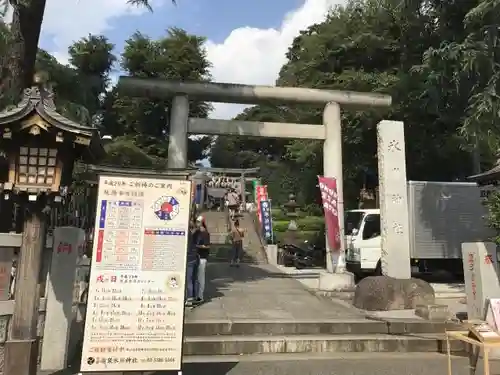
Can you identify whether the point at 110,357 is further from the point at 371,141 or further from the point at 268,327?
the point at 371,141

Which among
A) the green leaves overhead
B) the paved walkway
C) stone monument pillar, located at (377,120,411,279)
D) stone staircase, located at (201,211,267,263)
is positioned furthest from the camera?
the green leaves overhead

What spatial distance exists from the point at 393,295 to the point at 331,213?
10.6ft

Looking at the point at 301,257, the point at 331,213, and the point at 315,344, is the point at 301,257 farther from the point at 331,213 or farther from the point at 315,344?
the point at 315,344

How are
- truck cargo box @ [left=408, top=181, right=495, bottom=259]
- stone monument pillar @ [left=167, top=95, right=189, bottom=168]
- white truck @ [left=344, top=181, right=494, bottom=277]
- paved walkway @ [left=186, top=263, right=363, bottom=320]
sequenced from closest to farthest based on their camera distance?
paved walkway @ [left=186, top=263, right=363, bottom=320], stone monument pillar @ [left=167, top=95, right=189, bottom=168], white truck @ [left=344, top=181, right=494, bottom=277], truck cargo box @ [left=408, top=181, right=495, bottom=259]

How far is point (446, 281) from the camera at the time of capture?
51.7ft

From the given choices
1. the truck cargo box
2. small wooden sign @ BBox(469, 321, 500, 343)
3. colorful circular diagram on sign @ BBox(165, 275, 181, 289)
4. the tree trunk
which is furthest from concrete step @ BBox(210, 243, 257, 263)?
small wooden sign @ BBox(469, 321, 500, 343)

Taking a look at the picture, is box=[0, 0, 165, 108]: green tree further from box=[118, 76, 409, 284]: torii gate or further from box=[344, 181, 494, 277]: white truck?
box=[344, 181, 494, 277]: white truck

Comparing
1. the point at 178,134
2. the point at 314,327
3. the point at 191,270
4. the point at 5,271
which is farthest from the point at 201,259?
the point at 178,134

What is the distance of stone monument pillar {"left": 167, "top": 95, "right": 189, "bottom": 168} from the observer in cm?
1207

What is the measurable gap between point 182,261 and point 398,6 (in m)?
11.2

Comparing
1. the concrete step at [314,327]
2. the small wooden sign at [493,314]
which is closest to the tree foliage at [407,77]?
the concrete step at [314,327]

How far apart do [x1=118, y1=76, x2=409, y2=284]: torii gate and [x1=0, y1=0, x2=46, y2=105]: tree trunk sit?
4.06 meters

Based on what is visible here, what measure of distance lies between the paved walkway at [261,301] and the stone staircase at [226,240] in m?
5.22

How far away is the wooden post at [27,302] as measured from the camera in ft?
16.6
